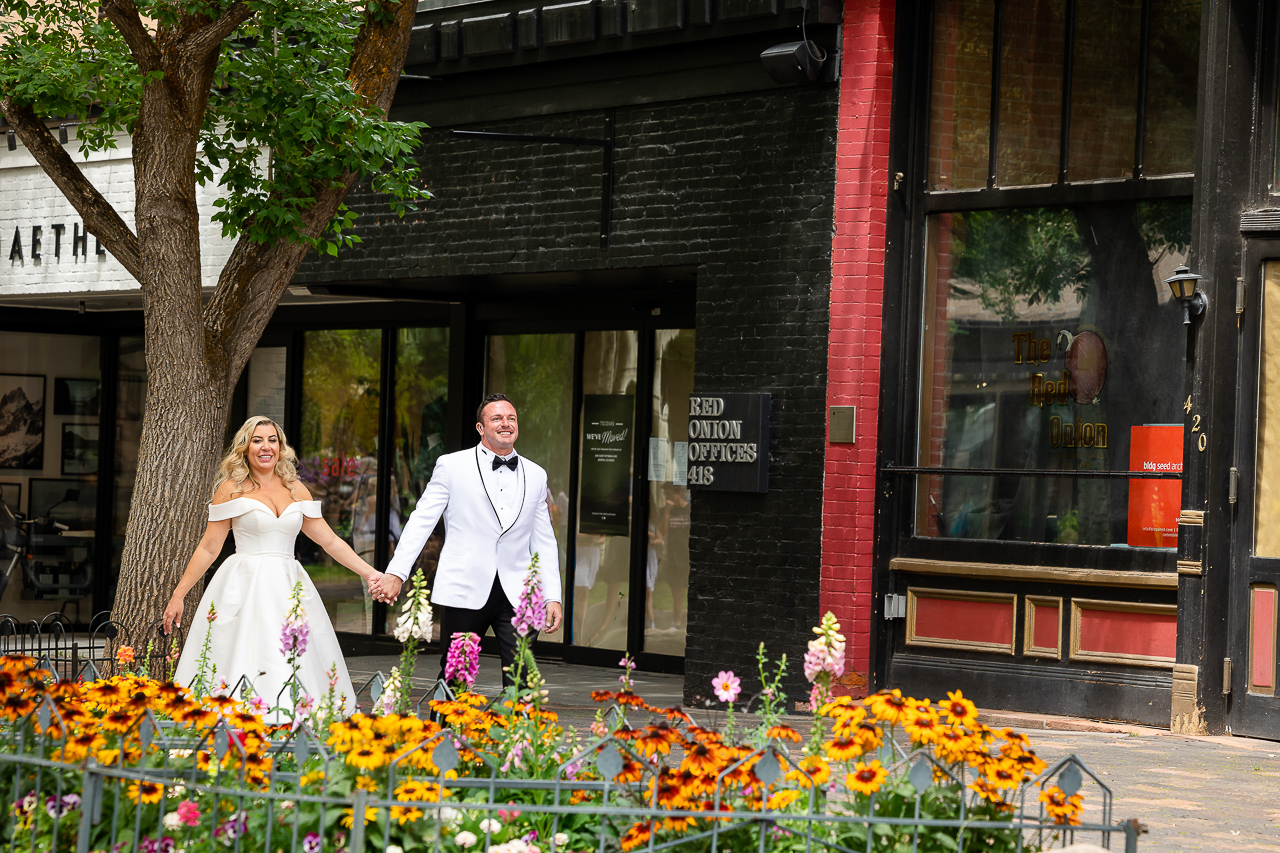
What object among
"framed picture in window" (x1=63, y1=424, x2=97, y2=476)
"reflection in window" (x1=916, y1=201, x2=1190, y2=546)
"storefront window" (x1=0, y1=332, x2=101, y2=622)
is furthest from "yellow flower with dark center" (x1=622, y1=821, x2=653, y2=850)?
"framed picture in window" (x1=63, y1=424, x2=97, y2=476)

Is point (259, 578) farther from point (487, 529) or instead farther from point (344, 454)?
point (344, 454)

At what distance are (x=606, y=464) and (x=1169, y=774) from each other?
577 cm

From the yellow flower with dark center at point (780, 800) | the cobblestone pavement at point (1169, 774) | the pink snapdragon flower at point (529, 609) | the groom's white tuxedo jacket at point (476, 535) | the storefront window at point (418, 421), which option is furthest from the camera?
the storefront window at point (418, 421)

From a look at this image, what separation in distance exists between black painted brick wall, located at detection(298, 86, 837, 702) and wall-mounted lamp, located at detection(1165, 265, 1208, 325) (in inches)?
85.4

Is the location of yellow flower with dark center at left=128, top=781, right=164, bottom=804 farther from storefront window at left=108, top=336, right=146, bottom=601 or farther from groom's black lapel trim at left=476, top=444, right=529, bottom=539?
storefront window at left=108, top=336, right=146, bottom=601

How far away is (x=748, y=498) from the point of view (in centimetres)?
998

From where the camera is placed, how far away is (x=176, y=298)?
8.23 meters

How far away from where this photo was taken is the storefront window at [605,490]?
12.0 meters

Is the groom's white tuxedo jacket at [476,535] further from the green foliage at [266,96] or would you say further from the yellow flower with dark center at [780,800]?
the yellow flower with dark center at [780,800]

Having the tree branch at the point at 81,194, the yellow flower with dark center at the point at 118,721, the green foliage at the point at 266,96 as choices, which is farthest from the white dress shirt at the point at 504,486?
the yellow flower with dark center at the point at 118,721

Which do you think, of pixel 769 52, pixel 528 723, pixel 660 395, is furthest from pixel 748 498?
pixel 528 723


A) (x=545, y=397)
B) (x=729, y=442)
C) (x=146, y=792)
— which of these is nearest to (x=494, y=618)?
(x=729, y=442)

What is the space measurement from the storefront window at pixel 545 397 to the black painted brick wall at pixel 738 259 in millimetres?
1498

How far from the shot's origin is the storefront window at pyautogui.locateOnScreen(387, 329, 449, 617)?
43.2ft
